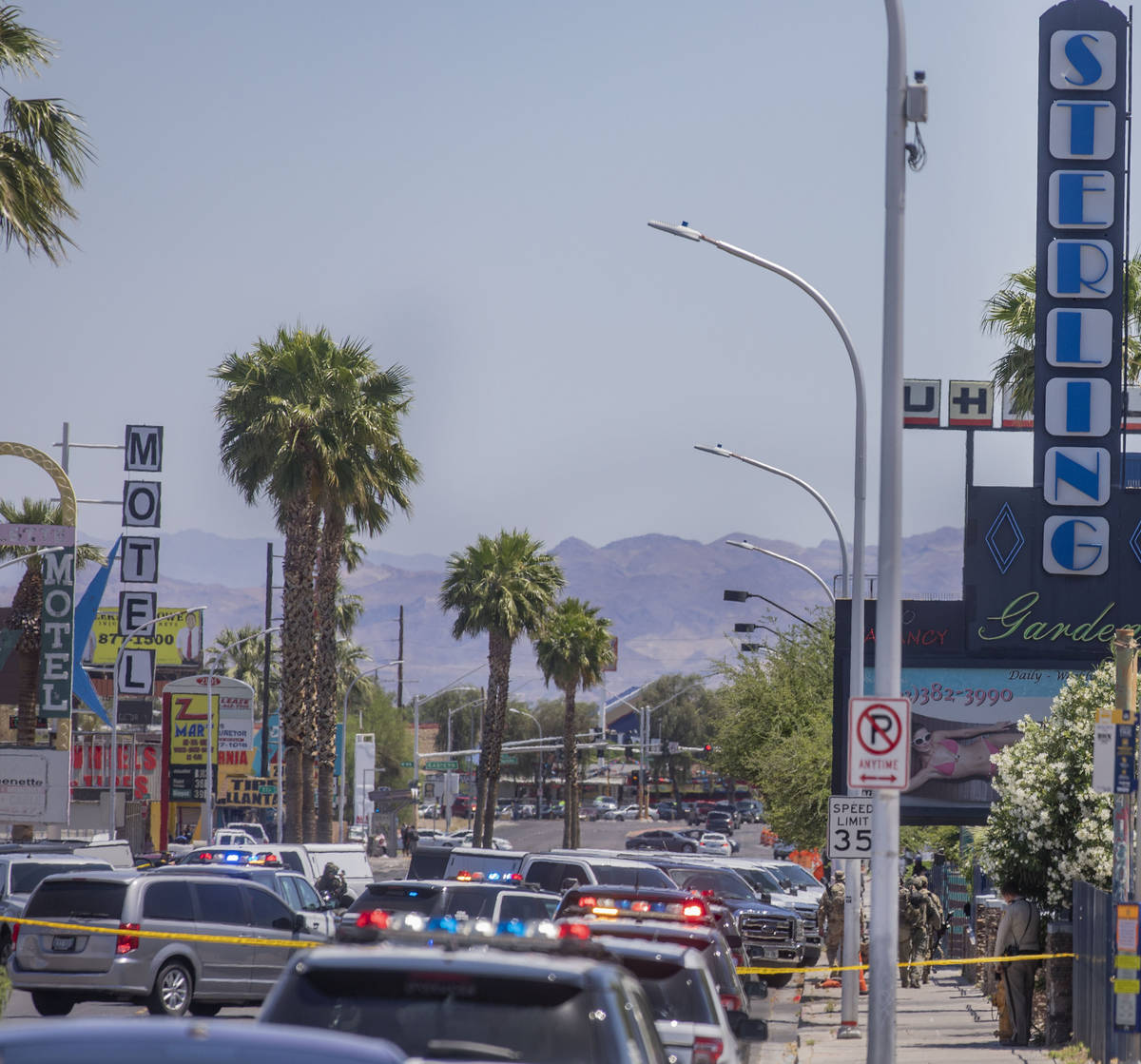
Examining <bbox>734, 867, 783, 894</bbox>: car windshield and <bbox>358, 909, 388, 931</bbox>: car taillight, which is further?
<bbox>734, 867, 783, 894</bbox>: car windshield

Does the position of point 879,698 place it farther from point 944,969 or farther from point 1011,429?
point 1011,429

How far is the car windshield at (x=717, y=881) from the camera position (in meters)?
31.2

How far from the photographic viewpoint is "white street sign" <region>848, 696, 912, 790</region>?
1207 cm

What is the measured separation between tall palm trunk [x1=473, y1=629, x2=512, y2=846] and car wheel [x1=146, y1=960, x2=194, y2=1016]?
4218cm

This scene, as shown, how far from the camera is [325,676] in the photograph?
4422cm

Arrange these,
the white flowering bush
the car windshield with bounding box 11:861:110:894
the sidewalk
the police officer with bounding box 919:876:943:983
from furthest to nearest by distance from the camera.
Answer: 1. the police officer with bounding box 919:876:943:983
2. the car windshield with bounding box 11:861:110:894
3. the white flowering bush
4. the sidewalk

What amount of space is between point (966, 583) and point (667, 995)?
29.6 m

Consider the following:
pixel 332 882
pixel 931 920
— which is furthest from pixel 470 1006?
pixel 931 920

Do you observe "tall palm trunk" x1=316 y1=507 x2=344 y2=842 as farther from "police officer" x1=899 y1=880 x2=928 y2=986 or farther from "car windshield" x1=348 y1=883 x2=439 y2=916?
"car windshield" x1=348 y1=883 x2=439 y2=916

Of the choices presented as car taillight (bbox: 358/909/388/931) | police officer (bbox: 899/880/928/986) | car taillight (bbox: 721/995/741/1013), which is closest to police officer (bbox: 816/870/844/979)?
police officer (bbox: 899/880/928/986)

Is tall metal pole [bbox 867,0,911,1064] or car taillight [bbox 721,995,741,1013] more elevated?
tall metal pole [bbox 867,0,911,1064]

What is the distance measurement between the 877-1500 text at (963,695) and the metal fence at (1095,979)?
21767 millimetres

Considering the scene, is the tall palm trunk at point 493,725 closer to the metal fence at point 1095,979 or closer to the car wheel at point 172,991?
the car wheel at point 172,991

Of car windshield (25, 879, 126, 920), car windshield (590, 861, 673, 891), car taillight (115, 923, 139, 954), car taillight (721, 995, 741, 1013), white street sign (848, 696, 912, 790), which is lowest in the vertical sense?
car taillight (115, 923, 139, 954)
